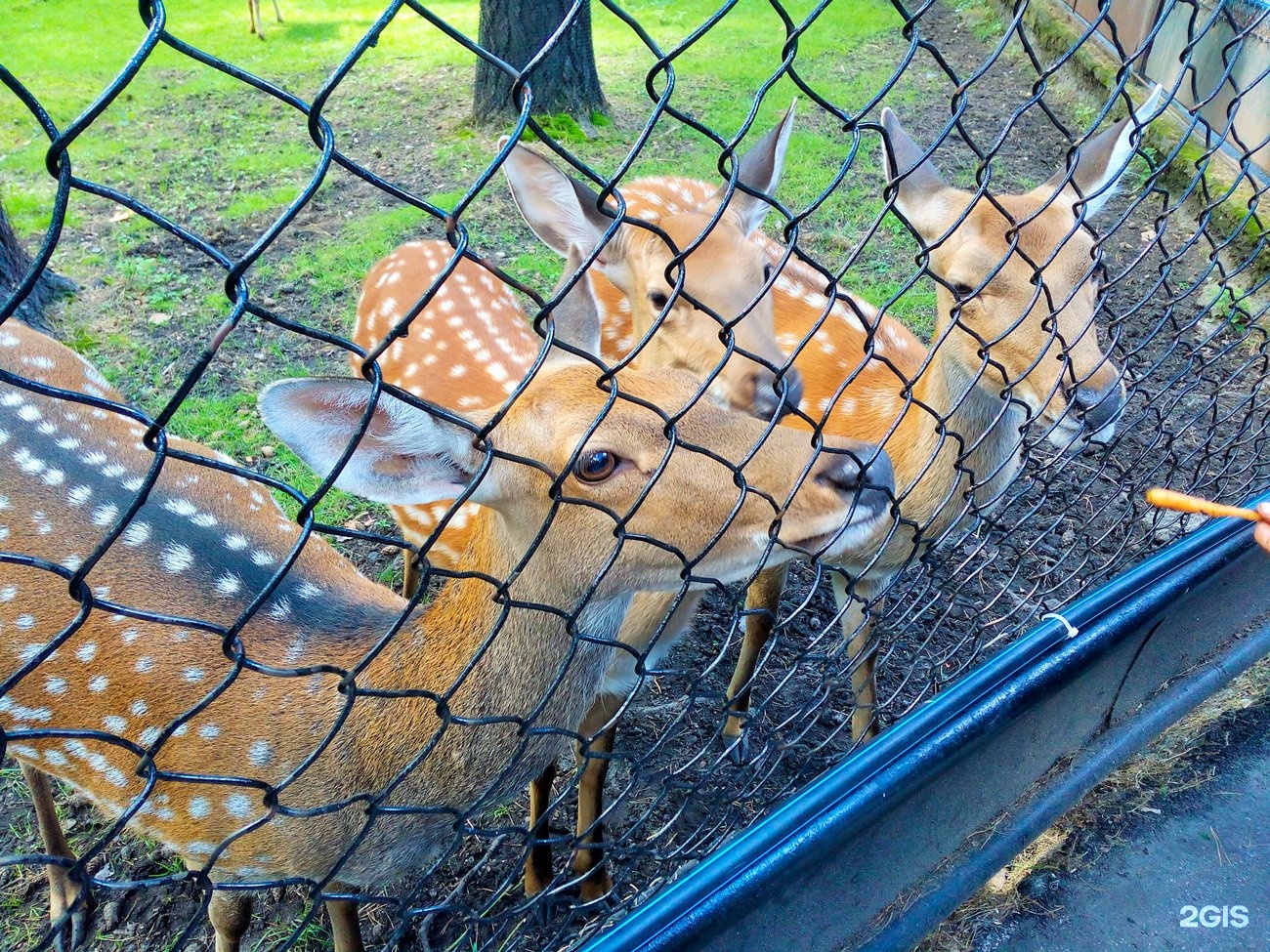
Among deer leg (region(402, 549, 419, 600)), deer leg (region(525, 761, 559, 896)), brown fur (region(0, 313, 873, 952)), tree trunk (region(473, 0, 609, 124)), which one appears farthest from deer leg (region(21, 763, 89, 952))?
tree trunk (region(473, 0, 609, 124))

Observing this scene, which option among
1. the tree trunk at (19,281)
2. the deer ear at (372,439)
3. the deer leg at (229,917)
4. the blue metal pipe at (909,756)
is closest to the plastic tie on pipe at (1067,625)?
the blue metal pipe at (909,756)

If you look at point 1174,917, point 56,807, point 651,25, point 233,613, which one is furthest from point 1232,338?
point 651,25

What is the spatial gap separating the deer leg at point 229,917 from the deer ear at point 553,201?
5.96ft

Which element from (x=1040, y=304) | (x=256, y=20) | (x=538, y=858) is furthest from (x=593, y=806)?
(x=256, y=20)

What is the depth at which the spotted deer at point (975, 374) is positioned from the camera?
2168 millimetres

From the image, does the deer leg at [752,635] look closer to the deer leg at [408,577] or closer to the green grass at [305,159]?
the deer leg at [408,577]

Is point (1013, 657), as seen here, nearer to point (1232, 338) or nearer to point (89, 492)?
point (89, 492)

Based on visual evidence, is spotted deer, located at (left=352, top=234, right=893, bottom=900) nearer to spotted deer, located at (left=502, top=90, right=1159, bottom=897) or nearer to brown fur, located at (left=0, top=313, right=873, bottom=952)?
spotted deer, located at (left=502, top=90, right=1159, bottom=897)

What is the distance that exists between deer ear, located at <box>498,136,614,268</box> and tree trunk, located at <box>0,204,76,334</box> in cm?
282

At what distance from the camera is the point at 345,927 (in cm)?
211

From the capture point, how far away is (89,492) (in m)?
2.20

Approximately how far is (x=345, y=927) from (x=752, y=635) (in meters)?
1.38

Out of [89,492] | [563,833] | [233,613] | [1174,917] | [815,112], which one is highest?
[815,112]

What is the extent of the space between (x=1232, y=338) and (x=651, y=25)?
23.5 feet
